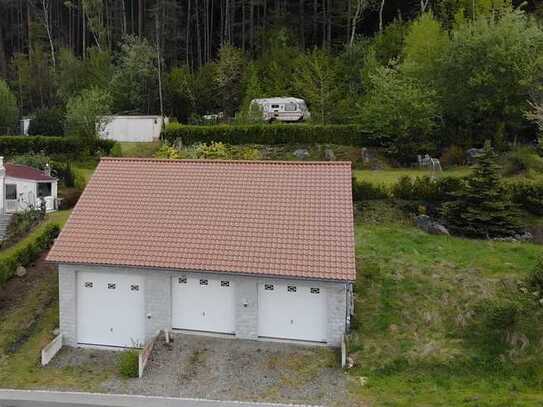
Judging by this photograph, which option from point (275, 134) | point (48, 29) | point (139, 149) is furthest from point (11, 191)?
point (48, 29)

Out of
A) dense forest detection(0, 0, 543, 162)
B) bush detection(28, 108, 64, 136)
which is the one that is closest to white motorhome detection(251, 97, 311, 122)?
dense forest detection(0, 0, 543, 162)

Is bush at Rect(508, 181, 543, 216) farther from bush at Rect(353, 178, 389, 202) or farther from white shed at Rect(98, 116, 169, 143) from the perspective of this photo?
white shed at Rect(98, 116, 169, 143)

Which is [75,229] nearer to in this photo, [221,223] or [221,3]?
[221,223]

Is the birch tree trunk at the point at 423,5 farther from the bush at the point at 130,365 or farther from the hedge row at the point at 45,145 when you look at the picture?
the bush at the point at 130,365

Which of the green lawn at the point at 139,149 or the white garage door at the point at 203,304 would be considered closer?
the white garage door at the point at 203,304

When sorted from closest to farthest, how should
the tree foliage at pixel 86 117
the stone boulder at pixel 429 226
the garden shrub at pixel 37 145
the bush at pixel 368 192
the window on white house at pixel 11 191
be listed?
the stone boulder at pixel 429 226, the bush at pixel 368 192, the window on white house at pixel 11 191, the garden shrub at pixel 37 145, the tree foliage at pixel 86 117

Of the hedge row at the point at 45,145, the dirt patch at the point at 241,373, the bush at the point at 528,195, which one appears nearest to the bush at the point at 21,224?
the dirt patch at the point at 241,373
